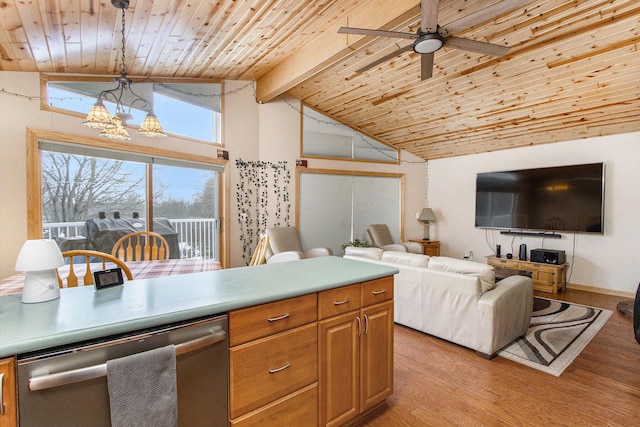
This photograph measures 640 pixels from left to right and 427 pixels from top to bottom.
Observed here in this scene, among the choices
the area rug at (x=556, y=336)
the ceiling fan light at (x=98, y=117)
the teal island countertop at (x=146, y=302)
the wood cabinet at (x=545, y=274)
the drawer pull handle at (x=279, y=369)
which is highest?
the ceiling fan light at (x=98, y=117)

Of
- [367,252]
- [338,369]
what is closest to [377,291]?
[338,369]

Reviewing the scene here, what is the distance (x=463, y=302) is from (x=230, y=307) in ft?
7.73

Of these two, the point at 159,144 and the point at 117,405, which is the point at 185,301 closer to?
the point at 117,405

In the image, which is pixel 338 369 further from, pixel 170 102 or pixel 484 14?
pixel 170 102

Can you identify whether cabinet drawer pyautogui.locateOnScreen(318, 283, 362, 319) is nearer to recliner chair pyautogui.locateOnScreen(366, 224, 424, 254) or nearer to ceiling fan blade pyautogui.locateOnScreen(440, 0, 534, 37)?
ceiling fan blade pyautogui.locateOnScreen(440, 0, 534, 37)

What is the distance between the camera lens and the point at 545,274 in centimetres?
494

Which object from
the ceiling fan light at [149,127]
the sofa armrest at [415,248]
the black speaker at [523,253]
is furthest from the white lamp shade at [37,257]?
the black speaker at [523,253]

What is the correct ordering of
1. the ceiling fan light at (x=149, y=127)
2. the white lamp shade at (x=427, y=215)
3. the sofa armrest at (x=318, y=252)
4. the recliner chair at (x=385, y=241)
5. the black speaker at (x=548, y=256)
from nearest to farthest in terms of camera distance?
the ceiling fan light at (x=149, y=127), the black speaker at (x=548, y=256), the sofa armrest at (x=318, y=252), the recliner chair at (x=385, y=241), the white lamp shade at (x=427, y=215)

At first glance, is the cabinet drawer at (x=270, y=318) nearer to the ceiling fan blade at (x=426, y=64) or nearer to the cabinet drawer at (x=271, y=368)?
the cabinet drawer at (x=271, y=368)

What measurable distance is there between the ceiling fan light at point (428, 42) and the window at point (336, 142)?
12.0ft

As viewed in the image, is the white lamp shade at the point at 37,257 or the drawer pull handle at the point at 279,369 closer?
the white lamp shade at the point at 37,257

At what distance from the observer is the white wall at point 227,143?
119 inches

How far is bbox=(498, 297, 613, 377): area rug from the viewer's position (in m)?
2.73

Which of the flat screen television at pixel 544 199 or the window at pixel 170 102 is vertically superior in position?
the window at pixel 170 102
